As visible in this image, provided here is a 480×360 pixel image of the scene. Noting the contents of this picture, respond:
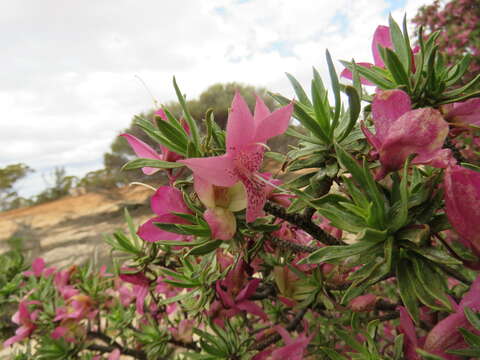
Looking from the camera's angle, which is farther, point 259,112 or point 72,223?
point 72,223

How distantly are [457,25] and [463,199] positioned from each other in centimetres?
531

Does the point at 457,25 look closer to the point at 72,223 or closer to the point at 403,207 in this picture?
the point at 403,207

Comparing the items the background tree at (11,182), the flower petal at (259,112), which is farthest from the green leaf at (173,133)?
the background tree at (11,182)

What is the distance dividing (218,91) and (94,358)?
10140 millimetres

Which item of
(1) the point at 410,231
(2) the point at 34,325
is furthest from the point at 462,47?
(2) the point at 34,325

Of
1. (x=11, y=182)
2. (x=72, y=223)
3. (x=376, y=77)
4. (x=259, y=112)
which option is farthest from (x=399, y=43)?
(x=11, y=182)

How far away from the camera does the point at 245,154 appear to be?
0.45m

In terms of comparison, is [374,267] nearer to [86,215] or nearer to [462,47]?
[462,47]

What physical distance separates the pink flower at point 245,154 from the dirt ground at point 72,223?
616 cm

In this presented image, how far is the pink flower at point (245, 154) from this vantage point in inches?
16.2

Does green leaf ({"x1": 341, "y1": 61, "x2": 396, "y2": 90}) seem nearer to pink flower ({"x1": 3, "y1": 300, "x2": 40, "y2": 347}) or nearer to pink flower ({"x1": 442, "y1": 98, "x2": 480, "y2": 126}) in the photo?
pink flower ({"x1": 442, "y1": 98, "x2": 480, "y2": 126})

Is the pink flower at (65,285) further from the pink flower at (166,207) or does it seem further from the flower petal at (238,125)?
the flower petal at (238,125)

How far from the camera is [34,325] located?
1.20m

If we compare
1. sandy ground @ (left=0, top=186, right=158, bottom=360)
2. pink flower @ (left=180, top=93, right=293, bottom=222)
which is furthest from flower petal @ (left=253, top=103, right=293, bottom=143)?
sandy ground @ (left=0, top=186, right=158, bottom=360)
